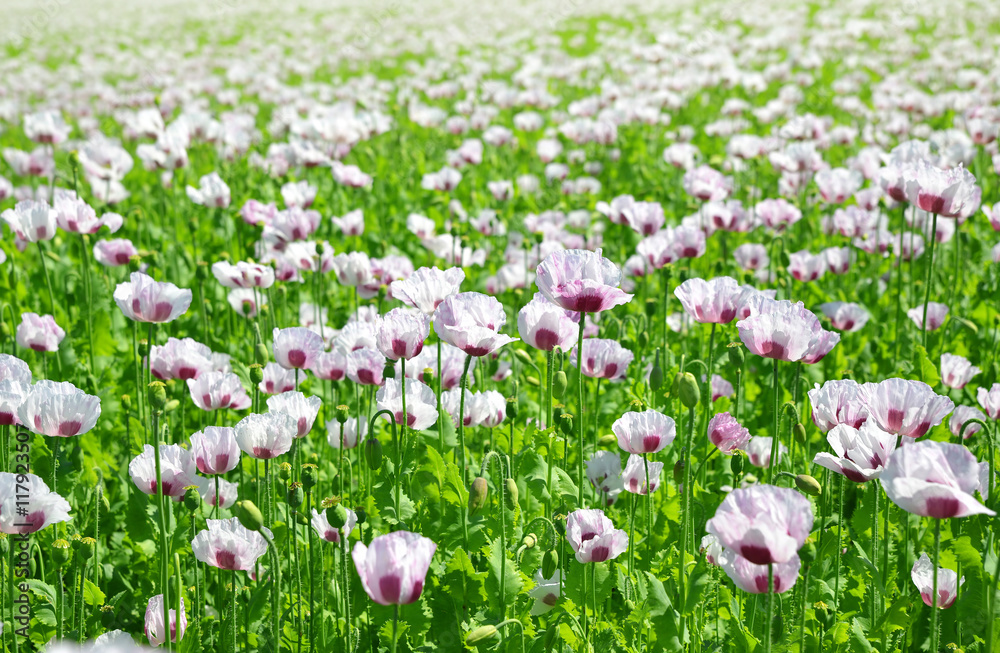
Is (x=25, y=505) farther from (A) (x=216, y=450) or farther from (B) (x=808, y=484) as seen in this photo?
(B) (x=808, y=484)

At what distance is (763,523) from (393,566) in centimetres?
65

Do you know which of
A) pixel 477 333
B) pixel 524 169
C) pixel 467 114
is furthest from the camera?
pixel 467 114

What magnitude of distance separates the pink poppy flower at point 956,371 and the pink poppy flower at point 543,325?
1590 millimetres

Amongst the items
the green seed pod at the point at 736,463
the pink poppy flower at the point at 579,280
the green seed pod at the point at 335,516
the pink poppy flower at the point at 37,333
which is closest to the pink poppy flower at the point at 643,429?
the green seed pod at the point at 736,463

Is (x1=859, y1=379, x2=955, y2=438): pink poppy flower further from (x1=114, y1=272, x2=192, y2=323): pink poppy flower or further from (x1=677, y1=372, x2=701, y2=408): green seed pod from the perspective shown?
(x1=114, y1=272, x2=192, y2=323): pink poppy flower

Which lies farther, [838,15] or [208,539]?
[838,15]

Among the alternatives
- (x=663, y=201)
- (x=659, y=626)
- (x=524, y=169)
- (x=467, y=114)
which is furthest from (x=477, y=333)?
(x=467, y=114)

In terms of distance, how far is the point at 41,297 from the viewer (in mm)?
4578

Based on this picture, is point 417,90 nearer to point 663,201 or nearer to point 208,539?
point 663,201

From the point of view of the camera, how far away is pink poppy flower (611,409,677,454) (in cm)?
228

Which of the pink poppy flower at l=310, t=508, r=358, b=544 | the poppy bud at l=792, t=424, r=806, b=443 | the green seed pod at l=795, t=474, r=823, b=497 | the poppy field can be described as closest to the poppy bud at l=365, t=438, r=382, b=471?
the poppy field

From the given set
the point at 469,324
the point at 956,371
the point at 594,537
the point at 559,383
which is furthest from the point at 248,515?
the point at 956,371

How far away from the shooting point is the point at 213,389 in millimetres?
2605

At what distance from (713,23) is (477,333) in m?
14.1
